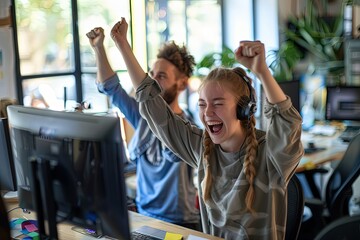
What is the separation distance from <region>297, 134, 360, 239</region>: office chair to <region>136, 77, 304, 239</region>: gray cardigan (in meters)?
1.22

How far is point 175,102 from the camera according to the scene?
2590 millimetres

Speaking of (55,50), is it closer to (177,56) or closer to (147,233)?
(177,56)

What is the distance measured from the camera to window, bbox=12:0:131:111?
3555mm

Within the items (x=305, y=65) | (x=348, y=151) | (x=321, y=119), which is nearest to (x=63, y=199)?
(x=348, y=151)

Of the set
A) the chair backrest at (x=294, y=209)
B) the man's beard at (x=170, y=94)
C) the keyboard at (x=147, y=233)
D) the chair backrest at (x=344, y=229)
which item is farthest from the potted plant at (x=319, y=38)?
the chair backrest at (x=344, y=229)

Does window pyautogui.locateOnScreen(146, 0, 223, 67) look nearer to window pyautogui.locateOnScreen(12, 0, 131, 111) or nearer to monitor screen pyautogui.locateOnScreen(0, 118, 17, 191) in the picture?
window pyautogui.locateOnScreen(12, 0, 131, 111)

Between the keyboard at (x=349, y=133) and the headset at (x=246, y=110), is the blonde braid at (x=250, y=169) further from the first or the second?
the keyboard at (x=349, y=133)

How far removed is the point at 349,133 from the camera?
4.04 metres

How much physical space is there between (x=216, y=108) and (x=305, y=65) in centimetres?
381

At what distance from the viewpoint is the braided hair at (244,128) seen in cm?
181

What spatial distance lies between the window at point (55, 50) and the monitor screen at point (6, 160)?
4.95 ft

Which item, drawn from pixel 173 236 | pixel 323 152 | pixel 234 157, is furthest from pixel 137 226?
pixel 323 152

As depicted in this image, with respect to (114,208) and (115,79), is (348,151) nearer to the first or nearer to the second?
(115,79)

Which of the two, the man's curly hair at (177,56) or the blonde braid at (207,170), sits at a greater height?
the man's curly hair at (177,56)
